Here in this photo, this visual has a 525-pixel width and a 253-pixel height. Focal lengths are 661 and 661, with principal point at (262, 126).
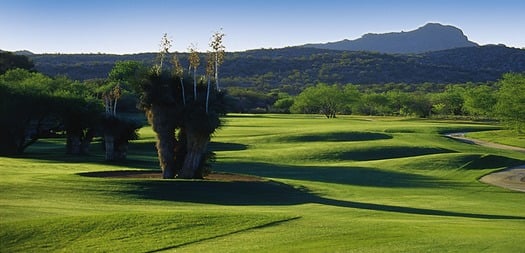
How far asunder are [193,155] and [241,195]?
235 inches

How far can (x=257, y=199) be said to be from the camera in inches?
1125

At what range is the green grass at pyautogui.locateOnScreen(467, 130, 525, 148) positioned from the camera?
75.8 m

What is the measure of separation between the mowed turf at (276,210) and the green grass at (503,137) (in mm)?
26858

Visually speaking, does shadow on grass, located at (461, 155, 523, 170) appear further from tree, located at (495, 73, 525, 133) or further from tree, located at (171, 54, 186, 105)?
tree, located at (495, 73, 525, 133)

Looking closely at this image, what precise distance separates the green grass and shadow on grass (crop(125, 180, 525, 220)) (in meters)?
51.0

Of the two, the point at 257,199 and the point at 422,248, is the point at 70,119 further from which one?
the point at 422,248

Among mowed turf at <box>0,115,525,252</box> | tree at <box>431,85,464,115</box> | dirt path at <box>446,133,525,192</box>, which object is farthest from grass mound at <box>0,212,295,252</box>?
tree at <box>431,85,464,115</box>

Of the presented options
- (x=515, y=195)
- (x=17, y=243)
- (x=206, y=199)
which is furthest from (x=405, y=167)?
(x=17, y=243)

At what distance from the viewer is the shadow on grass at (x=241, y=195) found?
86.1ft

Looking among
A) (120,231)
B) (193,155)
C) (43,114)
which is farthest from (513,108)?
(120,231)

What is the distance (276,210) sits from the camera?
24.1 metres

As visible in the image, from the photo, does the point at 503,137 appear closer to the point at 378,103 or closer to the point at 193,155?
the point at 193,155

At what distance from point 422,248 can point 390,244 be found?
33.6 inches

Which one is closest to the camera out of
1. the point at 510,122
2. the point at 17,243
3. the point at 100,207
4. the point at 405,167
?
the point at 17,243
